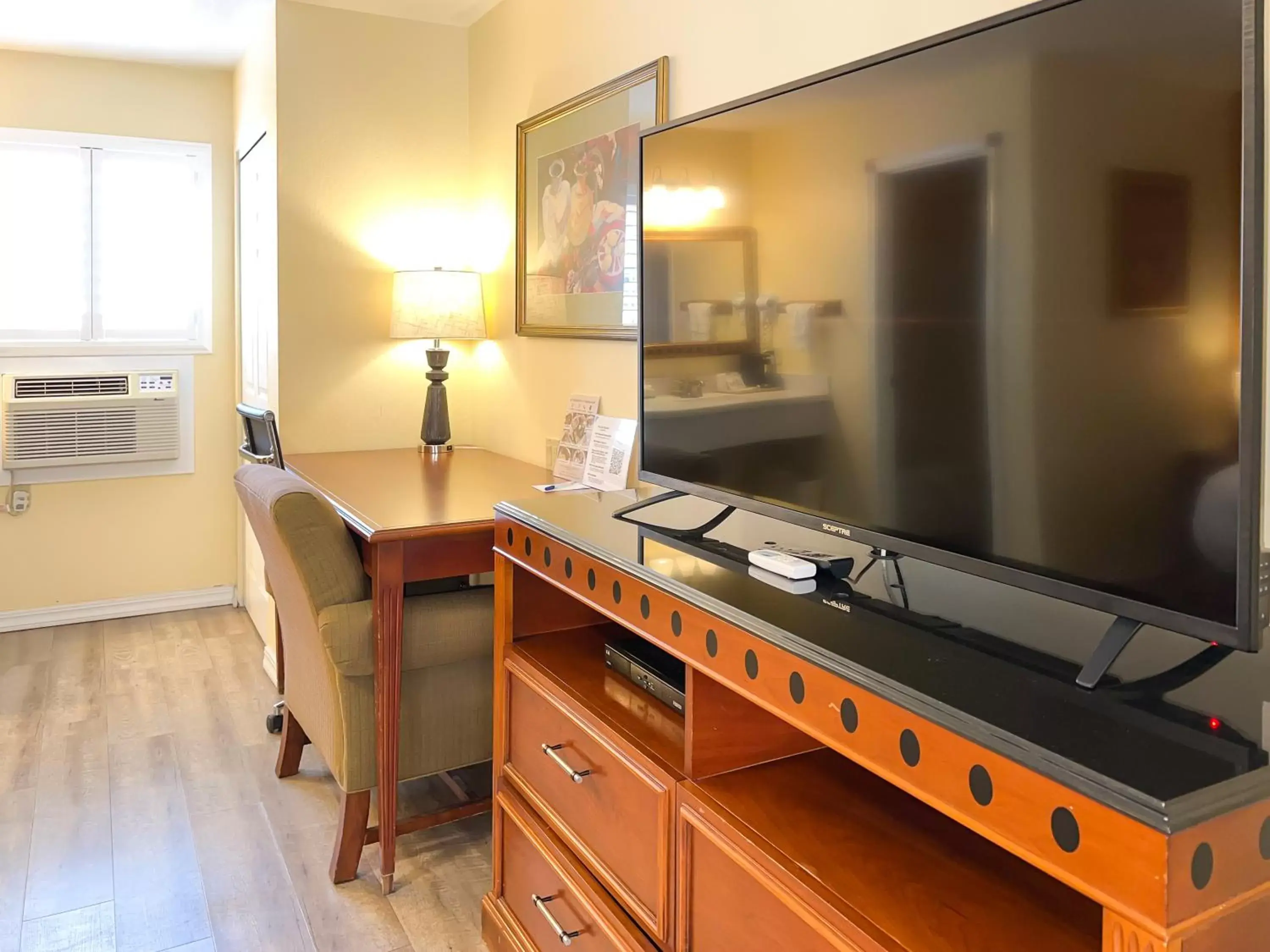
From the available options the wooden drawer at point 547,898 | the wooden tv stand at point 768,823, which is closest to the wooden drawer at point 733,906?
the wooden tv stand at point 768,823

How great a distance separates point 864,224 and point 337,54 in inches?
102

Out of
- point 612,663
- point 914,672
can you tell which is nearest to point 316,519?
point 612,663

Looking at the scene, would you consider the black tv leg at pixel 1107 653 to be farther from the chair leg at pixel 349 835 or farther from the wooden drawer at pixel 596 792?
the chair leg at pixel 349 835

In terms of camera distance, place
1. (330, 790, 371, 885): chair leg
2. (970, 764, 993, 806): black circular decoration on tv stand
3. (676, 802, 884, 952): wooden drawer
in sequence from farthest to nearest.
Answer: (330, 790, 371, 885): chair leg
(676, 802, 884, 952): wooden drawer
(970, 764, 993, 806): black circular decoration on tv stand

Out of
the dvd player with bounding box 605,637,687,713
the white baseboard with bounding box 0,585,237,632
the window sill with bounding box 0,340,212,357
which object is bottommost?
the white baseboard with bounding box 0,585,237,632

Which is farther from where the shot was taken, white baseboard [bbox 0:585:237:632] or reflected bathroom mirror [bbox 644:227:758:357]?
white baseboard [bbox 0:585:237:632]

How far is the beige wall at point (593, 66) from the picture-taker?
1.73 m

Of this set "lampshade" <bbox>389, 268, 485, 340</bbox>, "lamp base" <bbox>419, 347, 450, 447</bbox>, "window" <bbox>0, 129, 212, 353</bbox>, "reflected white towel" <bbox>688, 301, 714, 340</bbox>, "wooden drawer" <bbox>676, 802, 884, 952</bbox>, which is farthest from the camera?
"window" <bbox>0, 129, 212, 353</bbox>

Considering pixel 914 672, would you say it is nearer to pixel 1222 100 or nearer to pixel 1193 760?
pixel 1193 760

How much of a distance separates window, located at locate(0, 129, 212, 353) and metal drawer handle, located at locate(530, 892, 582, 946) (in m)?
3.33

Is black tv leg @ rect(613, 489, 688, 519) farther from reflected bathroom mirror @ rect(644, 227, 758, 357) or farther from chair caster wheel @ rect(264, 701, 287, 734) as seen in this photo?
chair caster wheel @ rect(264, 701, 287, 734)

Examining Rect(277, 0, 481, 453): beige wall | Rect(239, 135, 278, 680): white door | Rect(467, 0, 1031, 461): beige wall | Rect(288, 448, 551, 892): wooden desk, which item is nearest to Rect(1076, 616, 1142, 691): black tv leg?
Rect(467, 0, 1031, 461): beige wall

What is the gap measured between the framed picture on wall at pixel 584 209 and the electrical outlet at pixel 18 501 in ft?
7.92

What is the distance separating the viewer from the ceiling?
10.5 feet
